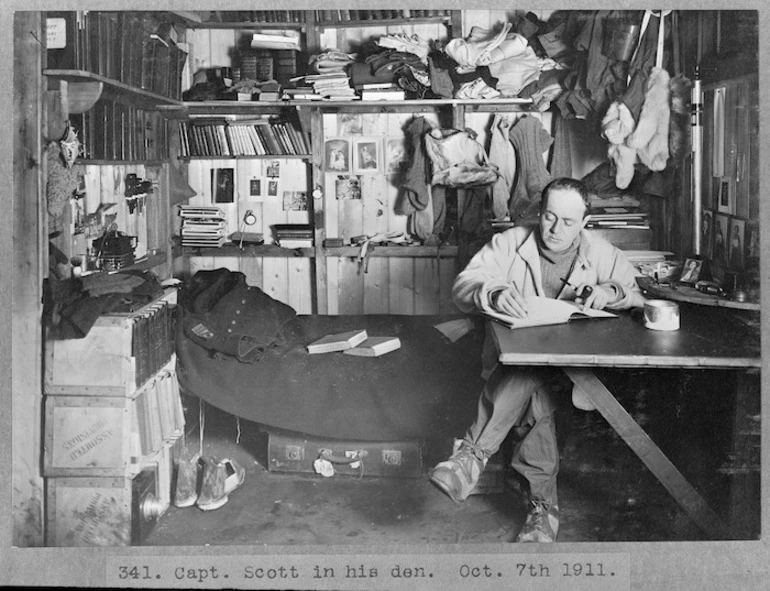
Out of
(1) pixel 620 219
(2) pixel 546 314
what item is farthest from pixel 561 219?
(1) pixel 620 219

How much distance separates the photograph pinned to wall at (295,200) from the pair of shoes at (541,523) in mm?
2423

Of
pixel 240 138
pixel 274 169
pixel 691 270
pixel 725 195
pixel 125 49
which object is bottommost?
pixel 691 270

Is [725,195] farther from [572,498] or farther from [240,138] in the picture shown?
[240,138]

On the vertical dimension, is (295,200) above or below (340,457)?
above

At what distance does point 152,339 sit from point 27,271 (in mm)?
505

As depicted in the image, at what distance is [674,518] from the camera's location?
2.64 meters

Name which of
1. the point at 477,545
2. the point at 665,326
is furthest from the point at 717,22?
the point at 477,545

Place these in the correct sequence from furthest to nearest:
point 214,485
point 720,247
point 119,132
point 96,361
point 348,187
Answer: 1. point 348,187
2. point 119,132
3. point 720,247
4. point 214,485
5. point 96,361

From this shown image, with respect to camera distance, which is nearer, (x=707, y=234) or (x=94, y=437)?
(x=94, y=437)

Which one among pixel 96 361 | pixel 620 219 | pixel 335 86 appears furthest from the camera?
pixel 335 86

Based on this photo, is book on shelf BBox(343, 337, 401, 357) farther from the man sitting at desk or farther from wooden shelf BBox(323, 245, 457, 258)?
wooden shelf BBox(323, 245, 457, 258)

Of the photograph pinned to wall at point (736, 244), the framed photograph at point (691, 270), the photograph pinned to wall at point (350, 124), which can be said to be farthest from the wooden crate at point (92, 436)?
the photograph pinned to wall at point (350, 124)

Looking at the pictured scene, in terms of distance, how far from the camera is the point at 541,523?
2676mm

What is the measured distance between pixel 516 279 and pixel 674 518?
95 centimetres
